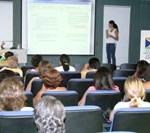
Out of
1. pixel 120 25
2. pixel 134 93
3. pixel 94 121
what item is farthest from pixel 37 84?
pixel 120 25

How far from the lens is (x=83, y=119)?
2.84 meters

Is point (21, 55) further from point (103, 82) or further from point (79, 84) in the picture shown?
point (103, 82)

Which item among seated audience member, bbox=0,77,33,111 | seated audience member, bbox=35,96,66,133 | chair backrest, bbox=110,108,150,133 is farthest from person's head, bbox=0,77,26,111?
seated audience member, bbox=35,96,66,133

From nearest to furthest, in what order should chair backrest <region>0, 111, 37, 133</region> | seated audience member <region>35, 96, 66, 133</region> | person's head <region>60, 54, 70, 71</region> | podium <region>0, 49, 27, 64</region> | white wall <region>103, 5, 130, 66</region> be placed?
1. seated audience member <region>35, 96, 66, 133</region>
2. chair backrest <region>0, 111, 37, 133</region>
3. person's head <region>60, 54, 70, 71</region>
4. podium <region>0, 49, 27, 64</region>
5. white wall <region>103, 5, 130, 66</region>

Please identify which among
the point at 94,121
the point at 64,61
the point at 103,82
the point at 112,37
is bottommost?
the point at 94,121

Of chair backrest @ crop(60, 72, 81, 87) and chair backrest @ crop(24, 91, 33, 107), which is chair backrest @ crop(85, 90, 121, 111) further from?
chair backrest @ crop(60, 72, 81, 87)

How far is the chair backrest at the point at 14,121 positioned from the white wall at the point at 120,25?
9.52m

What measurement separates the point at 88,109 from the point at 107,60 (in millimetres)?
9223

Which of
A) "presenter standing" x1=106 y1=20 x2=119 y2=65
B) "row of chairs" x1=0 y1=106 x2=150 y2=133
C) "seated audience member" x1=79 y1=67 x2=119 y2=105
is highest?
"presenter standing" x1=106 y1=20 x2=119 y2=65

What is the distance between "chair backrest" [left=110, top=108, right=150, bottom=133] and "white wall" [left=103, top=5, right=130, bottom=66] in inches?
363

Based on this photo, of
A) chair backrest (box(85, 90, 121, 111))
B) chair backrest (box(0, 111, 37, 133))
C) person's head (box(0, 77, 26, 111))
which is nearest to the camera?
chair backrest (box(0, 111, 37, 133))

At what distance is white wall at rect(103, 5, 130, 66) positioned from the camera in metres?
12.0

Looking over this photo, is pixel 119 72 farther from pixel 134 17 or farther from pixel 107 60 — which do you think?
pixel 134 17

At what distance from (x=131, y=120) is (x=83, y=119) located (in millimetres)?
364
